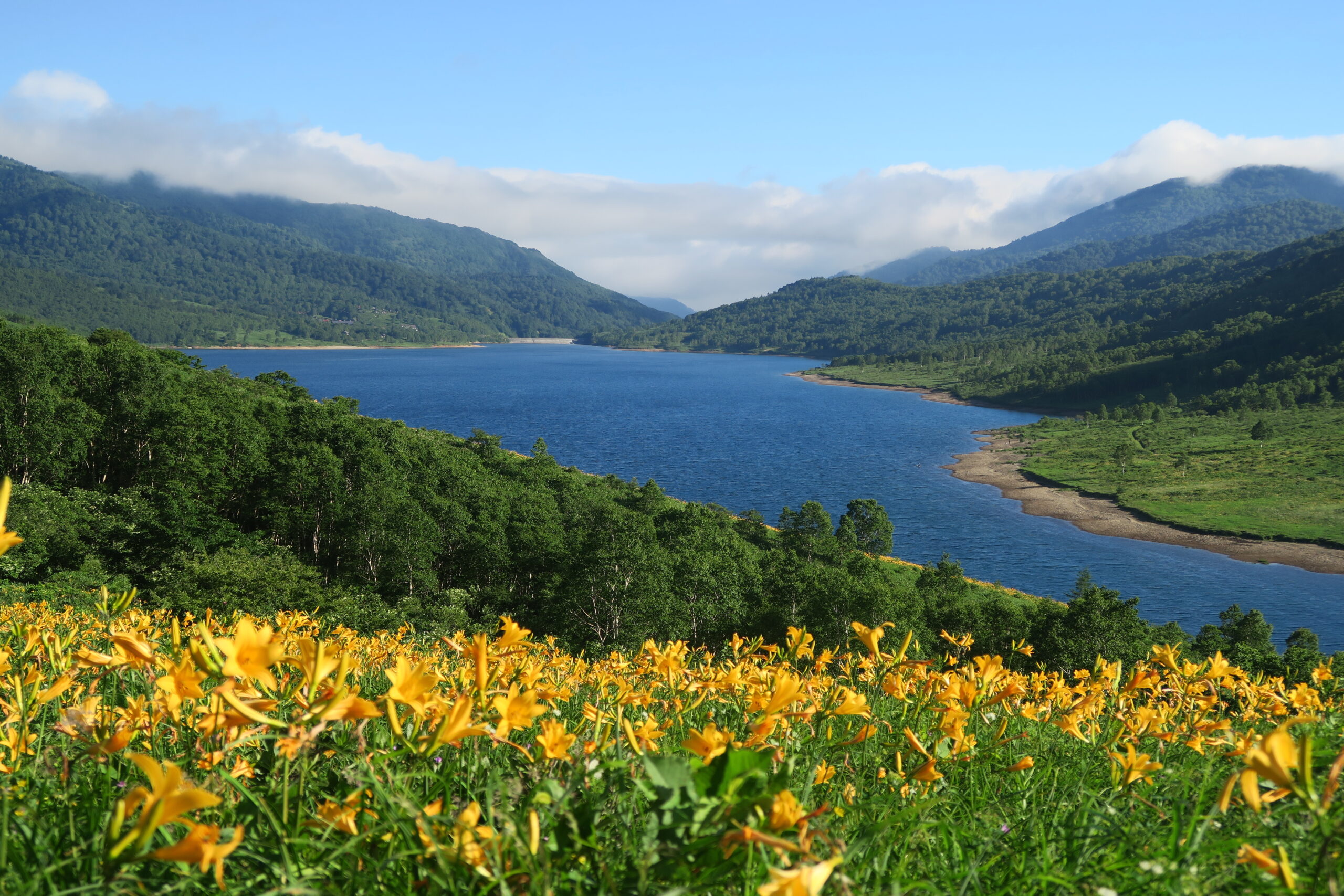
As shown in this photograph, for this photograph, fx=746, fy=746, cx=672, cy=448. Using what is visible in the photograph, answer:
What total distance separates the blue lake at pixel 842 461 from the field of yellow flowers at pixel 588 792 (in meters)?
52.1

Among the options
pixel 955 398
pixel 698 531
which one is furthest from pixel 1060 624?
pixel 955 398

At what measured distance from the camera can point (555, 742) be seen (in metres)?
1.99

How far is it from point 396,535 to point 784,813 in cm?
3674

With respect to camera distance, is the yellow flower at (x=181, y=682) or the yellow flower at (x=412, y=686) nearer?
the yellow flower at (x=412, y=686)

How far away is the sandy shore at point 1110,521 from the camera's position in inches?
2280

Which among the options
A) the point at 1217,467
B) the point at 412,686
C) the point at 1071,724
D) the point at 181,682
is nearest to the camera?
the point at 412,686

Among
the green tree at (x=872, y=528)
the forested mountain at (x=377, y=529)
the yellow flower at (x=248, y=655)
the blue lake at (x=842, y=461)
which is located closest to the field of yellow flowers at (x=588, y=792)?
the yellow flower at (x=248, y=655)

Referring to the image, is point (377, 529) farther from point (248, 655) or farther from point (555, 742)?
point (248, 655)

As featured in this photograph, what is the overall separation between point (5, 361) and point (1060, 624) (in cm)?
5105

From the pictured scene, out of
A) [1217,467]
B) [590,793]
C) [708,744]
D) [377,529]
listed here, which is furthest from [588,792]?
[1217,467]

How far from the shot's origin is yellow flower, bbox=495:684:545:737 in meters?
1.86

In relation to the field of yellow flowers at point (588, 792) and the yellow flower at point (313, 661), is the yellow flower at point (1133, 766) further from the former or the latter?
the yellow flower at point (313, 661)

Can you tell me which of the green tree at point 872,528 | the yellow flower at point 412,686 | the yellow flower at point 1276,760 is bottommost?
the green tree at point 872,528

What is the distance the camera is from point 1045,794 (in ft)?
9.32
